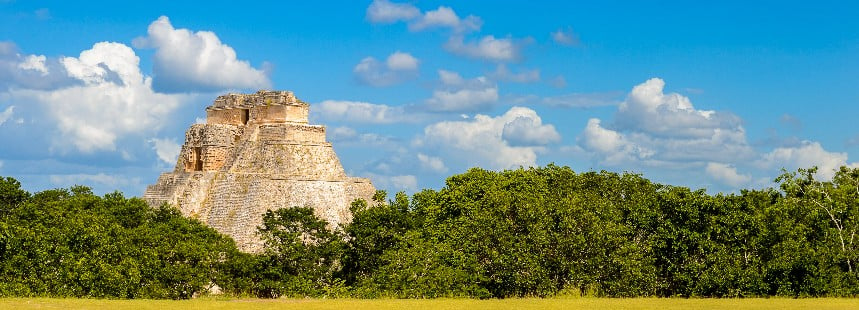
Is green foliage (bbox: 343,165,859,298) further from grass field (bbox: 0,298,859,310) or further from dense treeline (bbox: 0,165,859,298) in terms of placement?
grass field (bbox: 0,298,859,310)

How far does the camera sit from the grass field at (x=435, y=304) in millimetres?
43625

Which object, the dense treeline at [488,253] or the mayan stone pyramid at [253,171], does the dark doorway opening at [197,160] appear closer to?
the mayan stone pyramid at [253,171]

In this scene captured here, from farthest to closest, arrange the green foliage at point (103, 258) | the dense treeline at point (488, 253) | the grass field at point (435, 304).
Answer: the dense treeline at point (488, 253) < the green foliage at point (103, 258) < the grass field at point (435, 304)

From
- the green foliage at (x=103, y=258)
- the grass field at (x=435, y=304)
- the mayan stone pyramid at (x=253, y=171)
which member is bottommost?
the grass field at (x=435, y=304)

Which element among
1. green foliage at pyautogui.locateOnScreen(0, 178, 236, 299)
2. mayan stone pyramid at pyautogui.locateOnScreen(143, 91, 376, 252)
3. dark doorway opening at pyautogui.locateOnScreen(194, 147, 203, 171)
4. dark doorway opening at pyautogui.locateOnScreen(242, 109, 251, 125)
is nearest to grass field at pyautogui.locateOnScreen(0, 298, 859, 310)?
green foliage at pyautogui.locateOnScreen(0, 178, 236, 299)

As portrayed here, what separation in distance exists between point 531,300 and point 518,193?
9261 millimetres

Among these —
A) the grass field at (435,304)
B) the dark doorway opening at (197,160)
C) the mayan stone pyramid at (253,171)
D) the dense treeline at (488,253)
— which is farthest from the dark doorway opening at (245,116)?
the grass field at (435,304)

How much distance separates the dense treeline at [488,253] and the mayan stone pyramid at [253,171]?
699 centimetres

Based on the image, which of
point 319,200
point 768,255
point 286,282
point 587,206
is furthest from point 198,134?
point 768,255

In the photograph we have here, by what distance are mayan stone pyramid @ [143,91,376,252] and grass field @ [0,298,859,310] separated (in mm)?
13212

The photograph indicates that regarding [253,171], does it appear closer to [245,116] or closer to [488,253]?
[245,116]

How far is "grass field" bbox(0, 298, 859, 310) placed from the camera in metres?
43.6

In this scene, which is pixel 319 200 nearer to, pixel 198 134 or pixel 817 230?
pixel 198 134

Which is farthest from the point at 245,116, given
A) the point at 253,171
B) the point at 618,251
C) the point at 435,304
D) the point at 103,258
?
the point at 435,304
